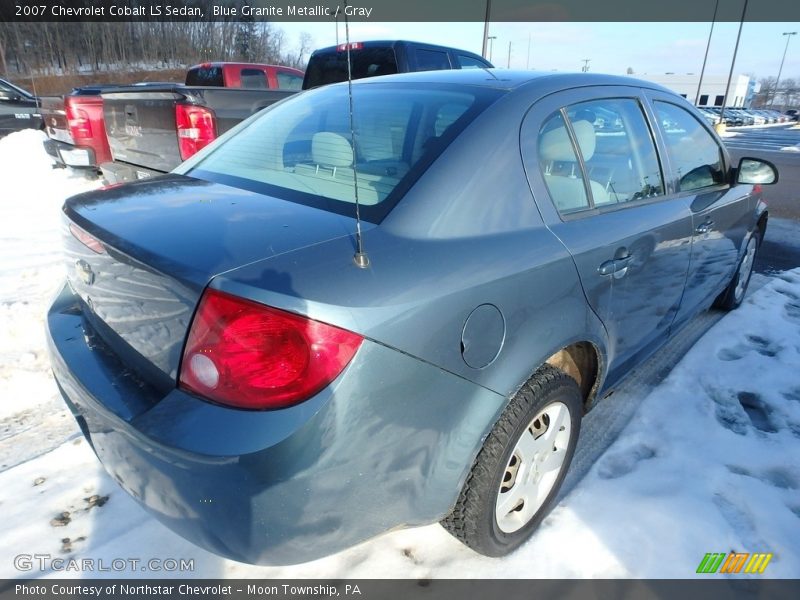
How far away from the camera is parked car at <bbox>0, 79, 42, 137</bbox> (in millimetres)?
11922

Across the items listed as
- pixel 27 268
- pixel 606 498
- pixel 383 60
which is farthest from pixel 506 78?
pixel 383 60

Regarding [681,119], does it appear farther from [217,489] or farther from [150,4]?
[150,4]

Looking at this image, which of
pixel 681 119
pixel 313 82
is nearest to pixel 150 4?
pixel 313 82

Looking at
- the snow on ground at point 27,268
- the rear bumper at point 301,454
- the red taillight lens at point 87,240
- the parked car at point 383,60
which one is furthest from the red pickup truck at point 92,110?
the rear bumper at point 301,454

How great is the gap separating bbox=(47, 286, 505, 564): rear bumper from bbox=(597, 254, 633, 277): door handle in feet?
2.48

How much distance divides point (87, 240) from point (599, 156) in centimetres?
201

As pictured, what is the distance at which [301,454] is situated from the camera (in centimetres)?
125

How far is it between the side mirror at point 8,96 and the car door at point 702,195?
47.0ft

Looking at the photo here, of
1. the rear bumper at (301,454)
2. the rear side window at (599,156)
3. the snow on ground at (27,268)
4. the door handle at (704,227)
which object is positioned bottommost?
the snow on ground at (27,268)

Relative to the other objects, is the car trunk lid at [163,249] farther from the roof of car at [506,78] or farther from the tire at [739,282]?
the tire at [739,282]

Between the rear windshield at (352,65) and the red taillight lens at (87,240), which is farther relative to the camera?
the rear windshield at (352,65)

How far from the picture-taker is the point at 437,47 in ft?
22.7

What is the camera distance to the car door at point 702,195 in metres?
2.73

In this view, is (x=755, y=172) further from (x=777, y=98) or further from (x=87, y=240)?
(x=777, y=98)
